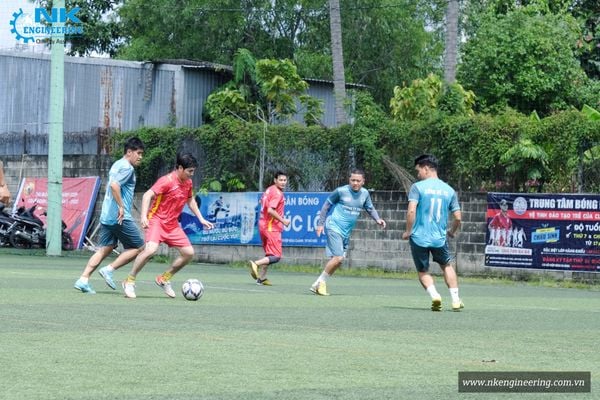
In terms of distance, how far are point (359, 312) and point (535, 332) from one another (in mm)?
2654

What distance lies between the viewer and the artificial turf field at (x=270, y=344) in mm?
8023

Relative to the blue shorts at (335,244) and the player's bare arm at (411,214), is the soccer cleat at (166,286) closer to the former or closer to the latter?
the player's bare arm at (411,214)

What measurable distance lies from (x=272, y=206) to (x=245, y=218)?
9370 mm

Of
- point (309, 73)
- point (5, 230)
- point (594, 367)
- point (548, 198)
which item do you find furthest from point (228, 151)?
point (594, 367)

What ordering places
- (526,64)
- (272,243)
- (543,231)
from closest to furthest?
(272,243), (543,231), (526,64)

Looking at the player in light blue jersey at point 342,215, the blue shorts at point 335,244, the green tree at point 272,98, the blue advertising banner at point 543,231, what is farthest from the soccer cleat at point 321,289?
the green tree at point 272,98

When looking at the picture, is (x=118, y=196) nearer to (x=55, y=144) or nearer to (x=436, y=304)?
(x=436, y=304)

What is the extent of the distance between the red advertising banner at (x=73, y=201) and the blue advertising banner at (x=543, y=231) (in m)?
11.8

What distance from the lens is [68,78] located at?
1511 inches

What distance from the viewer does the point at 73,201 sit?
115 ft

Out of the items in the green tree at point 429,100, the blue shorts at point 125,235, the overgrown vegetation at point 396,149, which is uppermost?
the green tree at point 429,100

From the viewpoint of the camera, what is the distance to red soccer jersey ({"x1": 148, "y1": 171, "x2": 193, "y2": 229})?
16406mm

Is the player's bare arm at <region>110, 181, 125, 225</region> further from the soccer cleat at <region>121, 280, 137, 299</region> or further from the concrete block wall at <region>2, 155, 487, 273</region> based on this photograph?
the concrete block wall at <region>2, 155, 487, 273</region>

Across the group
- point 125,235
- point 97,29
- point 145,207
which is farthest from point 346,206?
point 97,29
